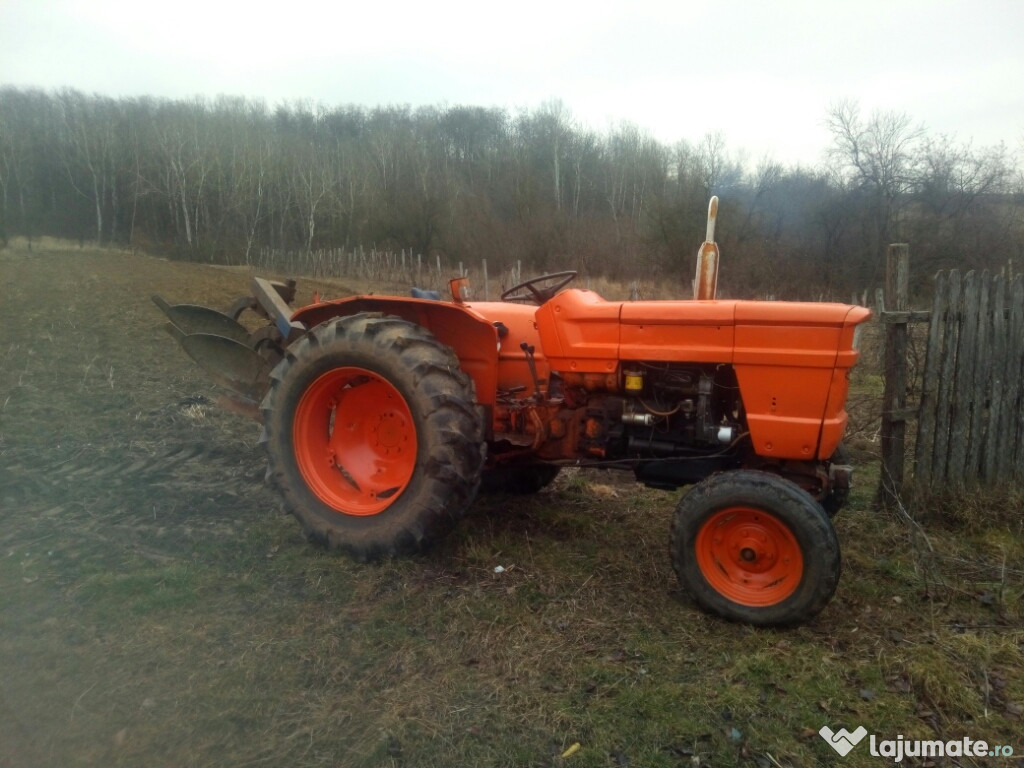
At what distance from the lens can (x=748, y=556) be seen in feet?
11.2

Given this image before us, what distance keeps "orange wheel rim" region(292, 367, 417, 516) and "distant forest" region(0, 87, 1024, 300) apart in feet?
53.2

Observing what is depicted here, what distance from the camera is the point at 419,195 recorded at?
35688mm

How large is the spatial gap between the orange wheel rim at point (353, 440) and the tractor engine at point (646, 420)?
0.70 meters

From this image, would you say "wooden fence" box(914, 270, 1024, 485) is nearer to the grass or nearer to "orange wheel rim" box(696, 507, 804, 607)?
the grass

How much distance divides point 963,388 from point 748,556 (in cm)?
252

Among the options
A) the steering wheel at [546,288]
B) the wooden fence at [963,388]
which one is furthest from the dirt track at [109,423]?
the wooden fence at [963,388]

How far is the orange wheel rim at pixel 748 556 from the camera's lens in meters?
3.36

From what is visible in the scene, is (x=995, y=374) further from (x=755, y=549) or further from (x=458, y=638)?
(x=458, y=638)

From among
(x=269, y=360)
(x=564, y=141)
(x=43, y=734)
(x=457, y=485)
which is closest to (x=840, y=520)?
(x=457, y=485)

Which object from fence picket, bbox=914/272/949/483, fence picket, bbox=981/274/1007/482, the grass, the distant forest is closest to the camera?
the grass

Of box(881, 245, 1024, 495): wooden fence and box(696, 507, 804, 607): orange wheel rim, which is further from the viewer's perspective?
box(881, 245, 1024, 495): wooden fence

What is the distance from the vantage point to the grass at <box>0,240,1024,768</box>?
8.33 ft

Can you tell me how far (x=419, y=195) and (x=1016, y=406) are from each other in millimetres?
33064

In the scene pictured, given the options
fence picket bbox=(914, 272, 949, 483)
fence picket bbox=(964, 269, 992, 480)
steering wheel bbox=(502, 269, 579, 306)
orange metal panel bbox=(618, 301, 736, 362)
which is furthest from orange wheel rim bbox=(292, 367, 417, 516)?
fence picket bbox=(964, 269, 992, 480)
